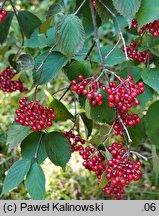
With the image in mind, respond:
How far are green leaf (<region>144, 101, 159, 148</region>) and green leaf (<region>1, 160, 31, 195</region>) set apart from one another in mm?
369

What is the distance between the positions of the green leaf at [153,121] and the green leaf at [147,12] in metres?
0.28

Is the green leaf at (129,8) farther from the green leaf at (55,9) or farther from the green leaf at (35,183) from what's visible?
the green leaf at (35,183)

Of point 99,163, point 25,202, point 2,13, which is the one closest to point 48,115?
point 99,163

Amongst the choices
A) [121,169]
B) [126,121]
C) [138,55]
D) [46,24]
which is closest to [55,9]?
[46,24]

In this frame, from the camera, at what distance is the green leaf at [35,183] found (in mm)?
1146

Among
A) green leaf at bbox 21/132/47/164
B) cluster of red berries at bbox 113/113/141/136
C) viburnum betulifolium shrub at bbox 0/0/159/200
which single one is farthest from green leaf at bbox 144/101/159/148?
green leaf at bbox 21/132/47/164

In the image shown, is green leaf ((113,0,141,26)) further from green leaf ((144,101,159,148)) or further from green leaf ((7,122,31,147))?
green leaf ((7,122,31,147))

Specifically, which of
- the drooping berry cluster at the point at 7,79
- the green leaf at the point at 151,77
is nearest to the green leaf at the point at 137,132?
the green leaf at the point at 151,77

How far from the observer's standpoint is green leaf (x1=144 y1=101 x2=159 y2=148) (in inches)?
43.9

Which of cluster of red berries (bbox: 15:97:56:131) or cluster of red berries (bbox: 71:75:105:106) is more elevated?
cluster of red berries (bbox: 71:75:105:106)

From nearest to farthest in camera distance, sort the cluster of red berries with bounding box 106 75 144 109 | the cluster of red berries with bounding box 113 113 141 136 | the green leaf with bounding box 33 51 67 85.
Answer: the cluster of red berries with bounding box 106 75 144 109 → the cluster of red berries with bounding box 113 113 141 136 → the green leaf with bounding box 33 51 67 85

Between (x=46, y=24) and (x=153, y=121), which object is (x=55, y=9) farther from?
(x=153, y=121)

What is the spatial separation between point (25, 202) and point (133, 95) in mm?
715

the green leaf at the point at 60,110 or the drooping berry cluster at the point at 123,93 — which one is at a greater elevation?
the drooping berry cluster at the point at 123,93
